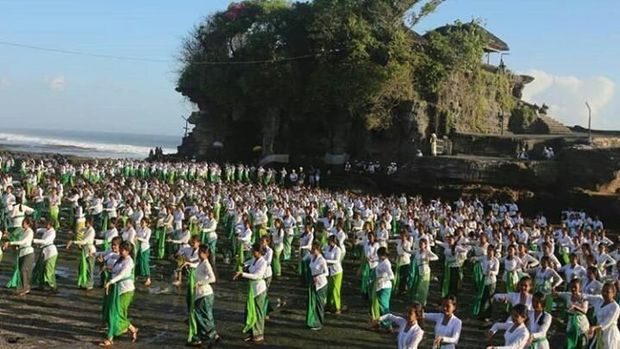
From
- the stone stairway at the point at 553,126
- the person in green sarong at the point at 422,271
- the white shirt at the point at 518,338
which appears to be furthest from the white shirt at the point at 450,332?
the stone stairway at the point at 553,126

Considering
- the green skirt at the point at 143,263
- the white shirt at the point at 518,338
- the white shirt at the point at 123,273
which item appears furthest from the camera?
the green skirt at the point at 143,263

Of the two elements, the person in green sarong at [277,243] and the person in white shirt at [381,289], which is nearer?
the person in white shirt at [381,289]

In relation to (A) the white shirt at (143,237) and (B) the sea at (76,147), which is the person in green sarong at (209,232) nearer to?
(A) the white shirt at (143,237)

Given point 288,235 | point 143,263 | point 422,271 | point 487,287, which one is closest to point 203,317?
point 422,271

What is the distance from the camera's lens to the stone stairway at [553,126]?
161ft

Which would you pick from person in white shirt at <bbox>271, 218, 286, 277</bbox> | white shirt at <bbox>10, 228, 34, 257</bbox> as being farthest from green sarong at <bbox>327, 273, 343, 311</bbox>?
white shirt at <bbox>10, 228, 34, 257</bbox>

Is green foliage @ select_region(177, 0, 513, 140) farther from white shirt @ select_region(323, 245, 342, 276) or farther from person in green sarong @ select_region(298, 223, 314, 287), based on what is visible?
white shirt @ select_region(323, 245, 342, 276)

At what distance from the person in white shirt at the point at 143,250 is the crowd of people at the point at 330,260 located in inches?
1.1

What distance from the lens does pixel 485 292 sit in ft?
46.4

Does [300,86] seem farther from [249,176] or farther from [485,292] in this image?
[485,292]

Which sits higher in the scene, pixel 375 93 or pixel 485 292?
pixel 375 93

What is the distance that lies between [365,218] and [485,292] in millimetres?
9344

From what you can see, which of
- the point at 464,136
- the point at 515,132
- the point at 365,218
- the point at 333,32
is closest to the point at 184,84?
the point at 333,32

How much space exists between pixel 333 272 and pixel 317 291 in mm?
1131
